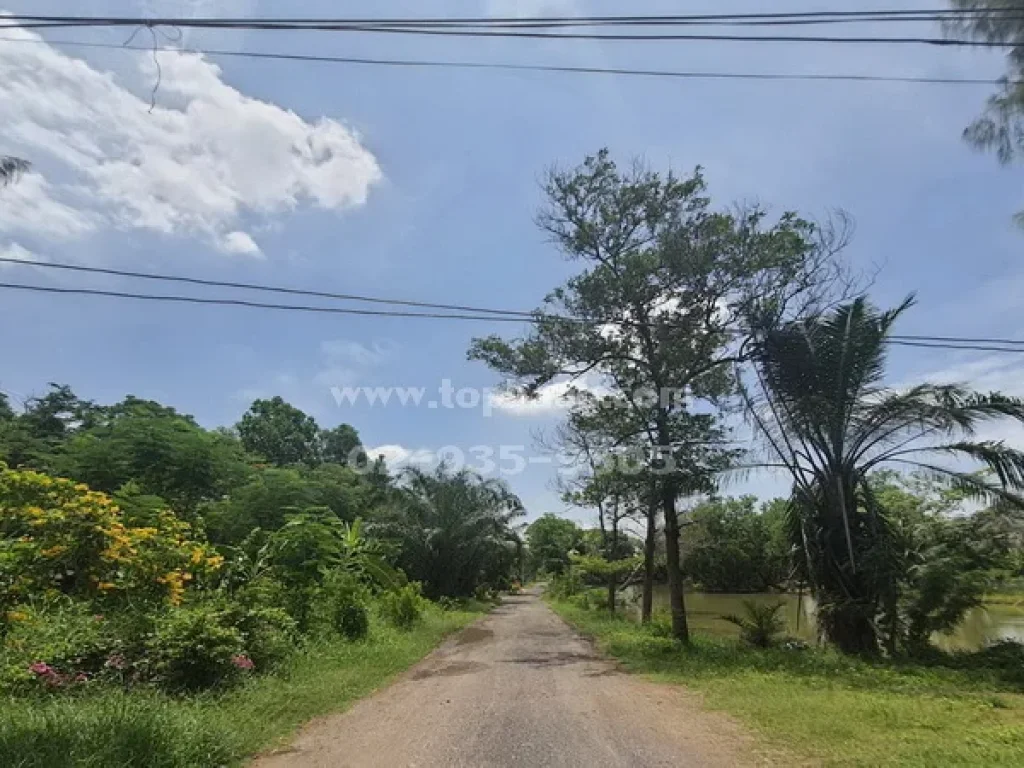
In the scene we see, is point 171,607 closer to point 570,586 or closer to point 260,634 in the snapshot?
point 260,634

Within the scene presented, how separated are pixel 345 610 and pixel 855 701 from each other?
8402 millimetres

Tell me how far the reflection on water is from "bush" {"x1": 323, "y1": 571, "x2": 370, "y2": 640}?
8.33 meters

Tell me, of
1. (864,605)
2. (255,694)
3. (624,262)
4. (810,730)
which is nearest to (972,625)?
(864,605)

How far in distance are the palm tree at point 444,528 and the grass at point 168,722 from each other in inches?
684

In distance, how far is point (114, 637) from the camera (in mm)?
7109

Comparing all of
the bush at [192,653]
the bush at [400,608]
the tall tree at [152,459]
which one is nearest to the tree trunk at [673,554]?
the bush at [400,608]

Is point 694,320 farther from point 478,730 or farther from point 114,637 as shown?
point 114,637

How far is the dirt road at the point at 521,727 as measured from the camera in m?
5.21

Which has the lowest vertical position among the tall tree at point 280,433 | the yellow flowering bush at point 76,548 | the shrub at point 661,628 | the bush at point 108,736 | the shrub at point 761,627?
the bush at point 108,736

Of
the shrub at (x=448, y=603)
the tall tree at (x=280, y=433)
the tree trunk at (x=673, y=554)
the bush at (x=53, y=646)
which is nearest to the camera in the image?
the bush at (x=53, y=646)

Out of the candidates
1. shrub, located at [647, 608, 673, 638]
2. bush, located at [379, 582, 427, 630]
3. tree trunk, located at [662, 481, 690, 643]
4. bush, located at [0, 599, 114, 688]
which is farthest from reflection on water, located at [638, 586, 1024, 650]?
bush, located at [0, 599, 114, 688]

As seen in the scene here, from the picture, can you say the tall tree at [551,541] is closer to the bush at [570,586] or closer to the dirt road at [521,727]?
the bush at [570,586]

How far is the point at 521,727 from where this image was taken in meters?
6.18

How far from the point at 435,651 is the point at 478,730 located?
7.42m
